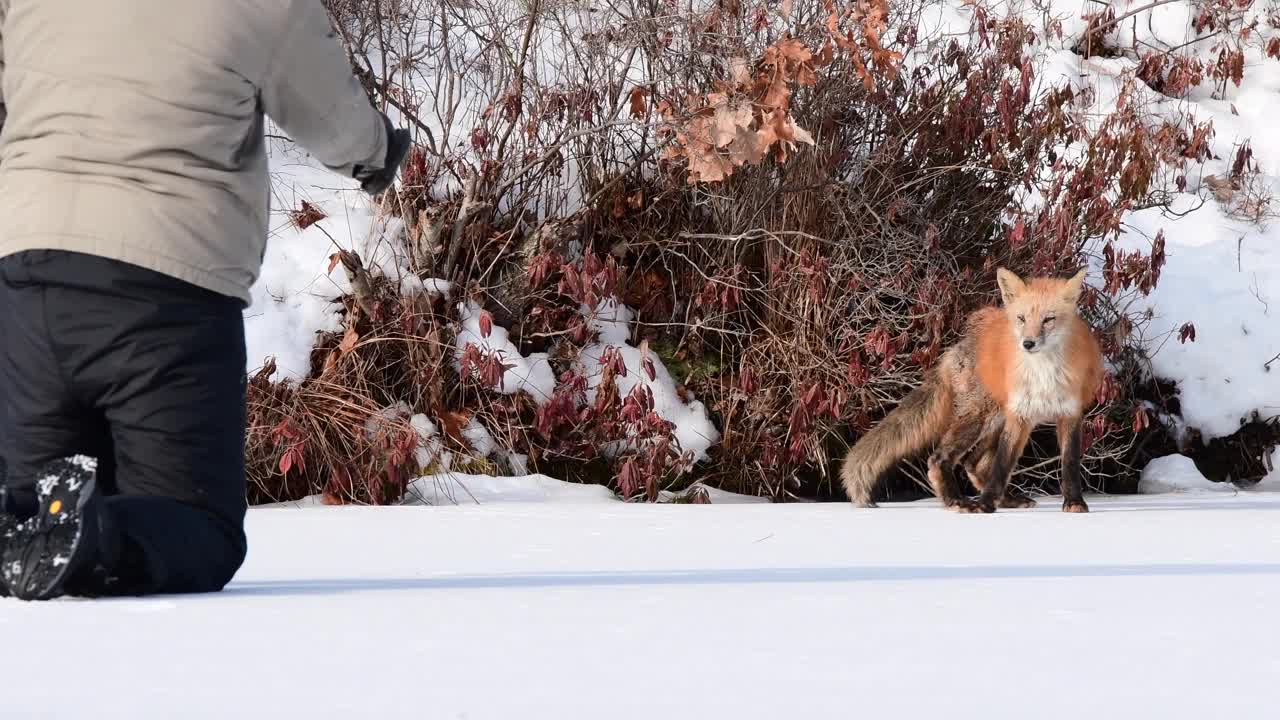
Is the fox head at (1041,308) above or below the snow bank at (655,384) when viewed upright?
above

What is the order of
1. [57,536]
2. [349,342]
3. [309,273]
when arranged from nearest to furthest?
[57,536] < [349,342] < [309,273]

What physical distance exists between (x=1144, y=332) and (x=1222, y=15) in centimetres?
497

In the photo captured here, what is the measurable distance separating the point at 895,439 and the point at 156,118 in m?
4.37

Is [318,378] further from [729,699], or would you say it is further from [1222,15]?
[1222,15]

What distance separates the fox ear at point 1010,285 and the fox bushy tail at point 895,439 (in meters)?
0.62

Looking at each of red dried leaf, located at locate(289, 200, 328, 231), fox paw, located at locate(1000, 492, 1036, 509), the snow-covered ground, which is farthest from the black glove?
red dried leaf, located at locate(289, 200, 328, 231)

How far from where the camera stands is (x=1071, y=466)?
20.1ft

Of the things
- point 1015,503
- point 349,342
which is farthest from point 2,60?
point 1015,503

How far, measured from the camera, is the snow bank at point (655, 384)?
24.0ft

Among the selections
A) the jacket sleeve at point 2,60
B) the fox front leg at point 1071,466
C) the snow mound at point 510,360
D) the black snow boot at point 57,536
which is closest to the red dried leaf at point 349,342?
the snow mound at point 510,360

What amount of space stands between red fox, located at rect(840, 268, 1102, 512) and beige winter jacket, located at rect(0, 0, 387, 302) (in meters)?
3.87

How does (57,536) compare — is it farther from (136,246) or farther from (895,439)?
(895,439)

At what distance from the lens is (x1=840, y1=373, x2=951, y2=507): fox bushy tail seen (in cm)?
644

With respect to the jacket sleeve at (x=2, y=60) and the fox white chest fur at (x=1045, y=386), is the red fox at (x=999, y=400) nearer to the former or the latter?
the fox white chest fur at (x=1045, y=386)
